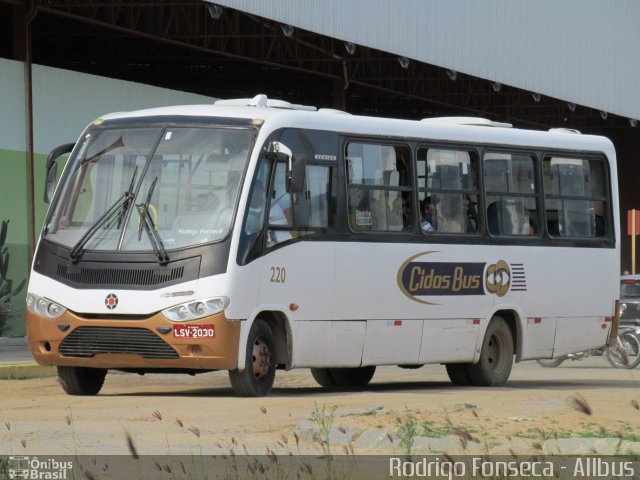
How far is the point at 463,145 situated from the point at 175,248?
16.2 feet

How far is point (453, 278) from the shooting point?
20.3 metres

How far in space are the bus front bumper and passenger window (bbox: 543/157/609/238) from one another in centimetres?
631

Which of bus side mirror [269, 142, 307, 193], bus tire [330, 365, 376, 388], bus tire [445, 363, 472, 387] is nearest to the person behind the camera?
bus side mirror [269, 142, 307, 193]

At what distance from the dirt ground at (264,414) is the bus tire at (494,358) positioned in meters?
0.28

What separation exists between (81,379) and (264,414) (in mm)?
3947

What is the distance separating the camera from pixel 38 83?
100ft

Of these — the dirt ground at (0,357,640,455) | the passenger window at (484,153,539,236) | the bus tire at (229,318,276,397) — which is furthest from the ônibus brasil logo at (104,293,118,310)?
the passenger window at (484,153,539,236)

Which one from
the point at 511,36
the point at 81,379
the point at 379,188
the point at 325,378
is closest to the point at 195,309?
the point at 81,379

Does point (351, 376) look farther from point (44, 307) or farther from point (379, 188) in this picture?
point (44, 307)

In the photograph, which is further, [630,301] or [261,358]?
[630,301]

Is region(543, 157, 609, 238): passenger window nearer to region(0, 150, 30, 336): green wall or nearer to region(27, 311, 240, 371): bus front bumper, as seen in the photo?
region(27, 311, 240, 371): bus front bumper

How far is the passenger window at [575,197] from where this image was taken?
22047mm

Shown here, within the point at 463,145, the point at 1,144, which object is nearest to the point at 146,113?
the point at 463,145

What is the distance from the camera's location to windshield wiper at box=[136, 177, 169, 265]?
17.1m
